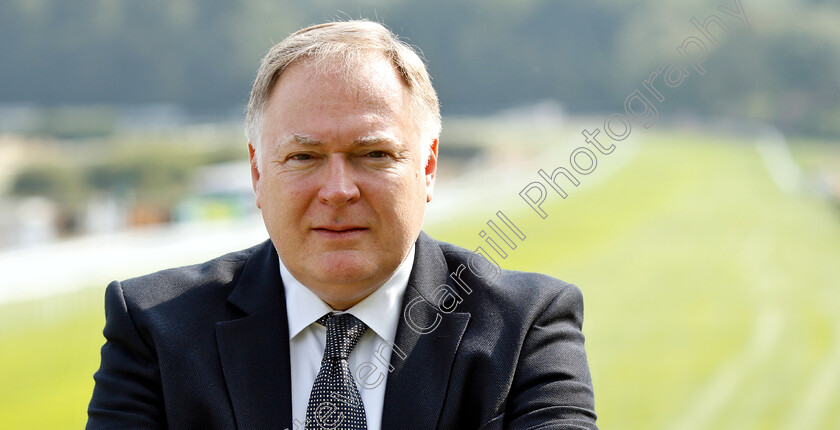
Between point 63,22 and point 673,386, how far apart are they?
50.5 meters

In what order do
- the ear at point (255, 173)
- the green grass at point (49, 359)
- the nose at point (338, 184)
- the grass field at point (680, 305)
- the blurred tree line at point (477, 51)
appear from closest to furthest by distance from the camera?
the nose at point (338, 184)
the ear at point (255, 173)
the green grass at point (49, 359)
the grass field at point (680, 305)
the blurred tree line at point (477, 51)

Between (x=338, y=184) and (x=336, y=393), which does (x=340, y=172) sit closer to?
(x=338, y=184)

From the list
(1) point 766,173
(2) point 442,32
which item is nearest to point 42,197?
(2) point 442,32

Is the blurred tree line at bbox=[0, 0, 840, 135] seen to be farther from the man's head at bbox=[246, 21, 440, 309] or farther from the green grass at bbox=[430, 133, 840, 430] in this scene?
the man's head at bbox=[246, 21, 440, 309]

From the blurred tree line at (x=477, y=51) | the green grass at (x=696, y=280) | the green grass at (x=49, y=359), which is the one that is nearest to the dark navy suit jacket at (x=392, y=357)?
the green grass at (x=49, y=359)

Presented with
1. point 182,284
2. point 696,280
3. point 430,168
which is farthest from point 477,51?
point 182,284

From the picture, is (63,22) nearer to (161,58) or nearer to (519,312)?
(161,58)

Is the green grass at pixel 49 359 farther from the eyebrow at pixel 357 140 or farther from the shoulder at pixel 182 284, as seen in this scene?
the eyebrow at pixel 357 140

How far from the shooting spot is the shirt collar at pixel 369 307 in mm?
2238

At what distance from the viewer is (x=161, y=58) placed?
59.4 m

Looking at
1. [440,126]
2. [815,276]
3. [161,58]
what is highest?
[161,58]

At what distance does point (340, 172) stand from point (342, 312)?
39cm

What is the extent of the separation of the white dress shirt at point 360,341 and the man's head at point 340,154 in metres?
0.08

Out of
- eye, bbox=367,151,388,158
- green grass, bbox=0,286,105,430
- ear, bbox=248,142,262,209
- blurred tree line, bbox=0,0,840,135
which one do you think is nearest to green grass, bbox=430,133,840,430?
blurred tree line, bbox=0,0,840,135
